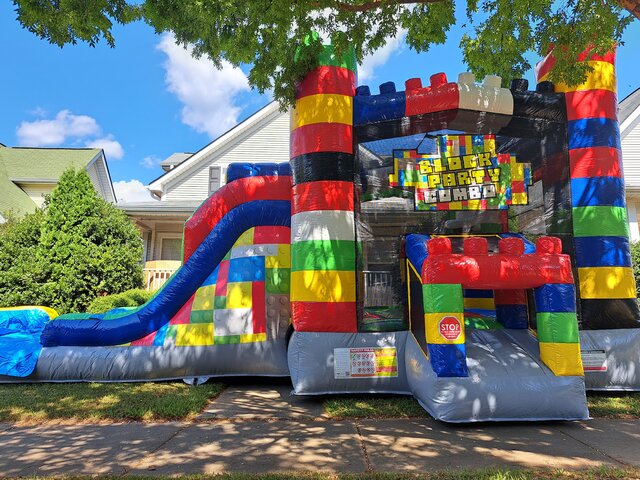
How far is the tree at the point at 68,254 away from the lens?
8.94 m

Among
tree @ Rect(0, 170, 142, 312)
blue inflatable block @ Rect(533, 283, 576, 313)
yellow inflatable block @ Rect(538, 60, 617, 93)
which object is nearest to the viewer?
blue inflatable block @ Rect(533, 283, 576, 313)

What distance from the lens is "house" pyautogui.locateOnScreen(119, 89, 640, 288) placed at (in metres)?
15.0

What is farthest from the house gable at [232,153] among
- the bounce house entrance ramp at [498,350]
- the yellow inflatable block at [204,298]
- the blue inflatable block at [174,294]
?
the bounce house entrance ramp at [498,350]

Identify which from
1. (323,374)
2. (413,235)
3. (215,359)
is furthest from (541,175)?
(215,359)

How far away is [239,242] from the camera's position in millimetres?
6469

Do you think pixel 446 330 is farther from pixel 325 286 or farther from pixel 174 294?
pixel 174 294

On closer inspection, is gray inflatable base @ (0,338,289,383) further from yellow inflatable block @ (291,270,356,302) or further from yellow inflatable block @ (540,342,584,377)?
yellow inflatable block @ (540,342,584,377)

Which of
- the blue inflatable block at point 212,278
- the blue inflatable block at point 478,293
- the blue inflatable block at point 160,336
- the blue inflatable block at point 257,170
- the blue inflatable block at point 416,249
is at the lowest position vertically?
the blue inflatable block at point 160,336

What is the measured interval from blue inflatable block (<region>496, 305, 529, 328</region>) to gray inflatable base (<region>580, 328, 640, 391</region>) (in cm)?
70

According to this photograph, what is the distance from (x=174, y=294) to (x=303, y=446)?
143 inches

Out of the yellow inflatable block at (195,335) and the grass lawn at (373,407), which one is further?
the yellow inflatable block at (195,335)

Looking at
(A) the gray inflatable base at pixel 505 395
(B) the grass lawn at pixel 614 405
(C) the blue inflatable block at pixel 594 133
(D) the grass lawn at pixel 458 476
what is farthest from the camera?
(C) the blue inflatable block at pixel 594 133

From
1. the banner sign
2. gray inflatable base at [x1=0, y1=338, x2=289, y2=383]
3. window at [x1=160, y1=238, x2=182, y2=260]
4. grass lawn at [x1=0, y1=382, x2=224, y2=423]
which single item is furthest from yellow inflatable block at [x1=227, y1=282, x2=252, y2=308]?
window at [x1=160, y1=238, x2=182, y2=260]

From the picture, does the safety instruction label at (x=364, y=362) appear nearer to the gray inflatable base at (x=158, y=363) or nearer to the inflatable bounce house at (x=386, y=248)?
the inflatable bounce house at (x=386, y=248)
